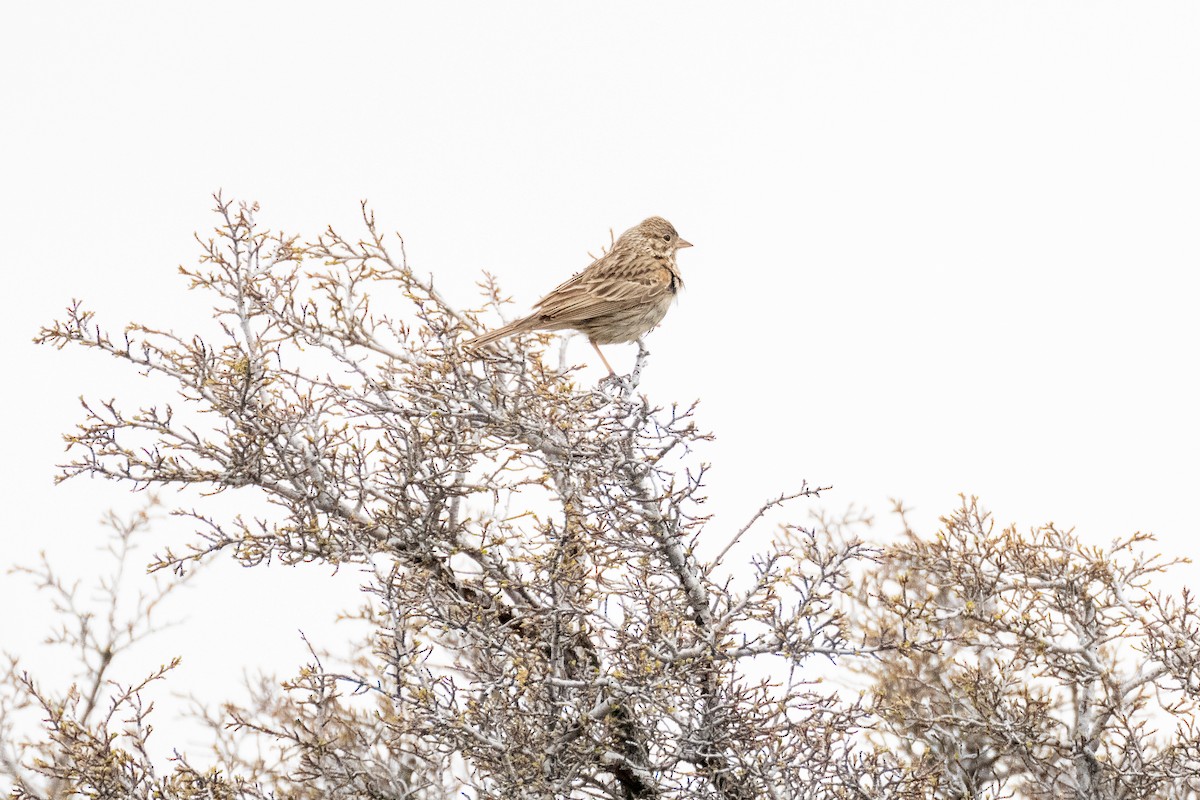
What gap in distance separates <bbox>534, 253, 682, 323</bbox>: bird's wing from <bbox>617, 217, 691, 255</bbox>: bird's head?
1.23 feet

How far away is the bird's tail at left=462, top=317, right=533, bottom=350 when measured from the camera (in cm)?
672

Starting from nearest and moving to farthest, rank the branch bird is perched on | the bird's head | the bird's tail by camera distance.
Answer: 1. the bird's tail
2. the branch bird is perched on
3. the bird's head

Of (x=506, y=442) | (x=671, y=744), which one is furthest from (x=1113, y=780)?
(x=506, y=442)

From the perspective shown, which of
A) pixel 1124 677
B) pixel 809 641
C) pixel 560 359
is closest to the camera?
pixel 809 641

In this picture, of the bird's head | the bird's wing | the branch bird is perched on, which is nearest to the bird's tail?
the branch bird is perched on

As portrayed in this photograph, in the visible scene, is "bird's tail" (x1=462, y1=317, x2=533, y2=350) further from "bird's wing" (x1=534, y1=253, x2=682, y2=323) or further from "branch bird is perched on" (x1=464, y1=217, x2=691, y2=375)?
"bird's wing" (x1=534, y1=253, x2=682, y2=323)

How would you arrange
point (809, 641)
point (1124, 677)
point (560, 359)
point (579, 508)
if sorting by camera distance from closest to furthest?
1. point (809, 641)
2. point (579, 508)
3. point (1124, 677)
4. point (560, 359)

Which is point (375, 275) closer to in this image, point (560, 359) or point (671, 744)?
point (560, 359)

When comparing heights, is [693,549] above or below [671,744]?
above

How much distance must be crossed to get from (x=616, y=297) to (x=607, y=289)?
9cm

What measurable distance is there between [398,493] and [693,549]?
1536 mm

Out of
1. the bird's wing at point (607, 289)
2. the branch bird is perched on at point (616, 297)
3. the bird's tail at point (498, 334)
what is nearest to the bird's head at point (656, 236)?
the branch bird is perched on at point (616, 297)

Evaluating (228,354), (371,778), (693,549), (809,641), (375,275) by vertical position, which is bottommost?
(371,778)

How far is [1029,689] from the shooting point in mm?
6773
